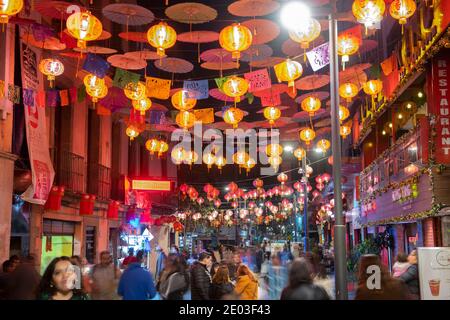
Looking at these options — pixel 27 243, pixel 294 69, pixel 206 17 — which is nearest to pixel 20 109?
pixel 27 243

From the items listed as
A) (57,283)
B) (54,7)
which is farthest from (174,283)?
(54,7)

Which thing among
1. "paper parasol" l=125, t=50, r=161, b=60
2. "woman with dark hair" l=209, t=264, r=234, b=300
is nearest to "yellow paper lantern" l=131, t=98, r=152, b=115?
"paper parasol" l=125, t=50, r=161, b=60

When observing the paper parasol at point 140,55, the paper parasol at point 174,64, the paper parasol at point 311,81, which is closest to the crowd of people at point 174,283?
the paper parasol at point 140,55

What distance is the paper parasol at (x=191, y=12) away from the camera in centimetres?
1191

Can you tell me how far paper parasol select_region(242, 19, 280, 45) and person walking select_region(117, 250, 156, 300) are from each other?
6.62 metres

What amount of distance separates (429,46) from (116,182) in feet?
55.4

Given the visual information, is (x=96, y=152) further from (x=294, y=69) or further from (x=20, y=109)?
(x=294, y=69)

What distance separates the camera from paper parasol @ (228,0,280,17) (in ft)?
37.9

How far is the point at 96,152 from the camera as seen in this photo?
23.0 meters

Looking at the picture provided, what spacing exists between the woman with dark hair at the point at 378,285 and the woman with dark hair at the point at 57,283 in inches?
147

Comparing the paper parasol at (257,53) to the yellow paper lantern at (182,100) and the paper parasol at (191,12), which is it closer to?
the yellow paper lantern at (182,100)

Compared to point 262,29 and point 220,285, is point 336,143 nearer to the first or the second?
point 220,285

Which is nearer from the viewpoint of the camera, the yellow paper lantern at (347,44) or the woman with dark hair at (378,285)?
the woman with dark hair at (378,285)
